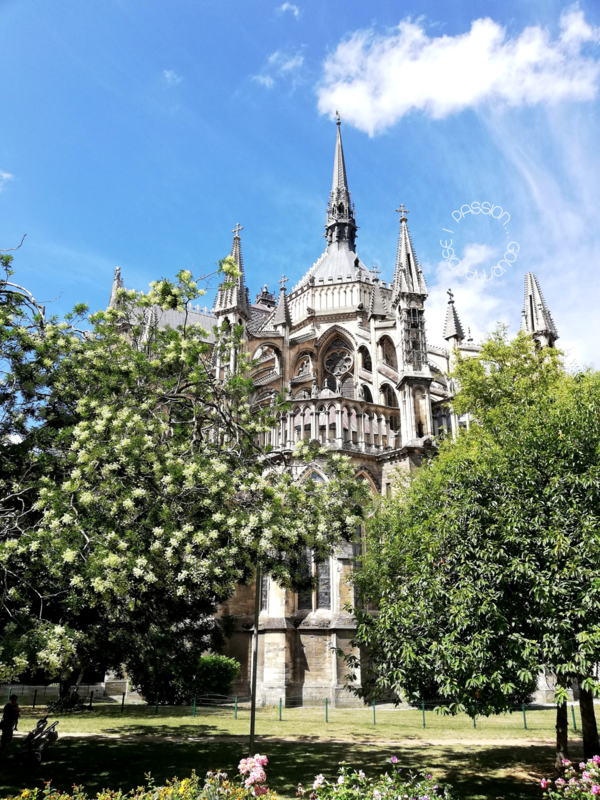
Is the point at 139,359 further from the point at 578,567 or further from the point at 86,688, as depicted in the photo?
the point at 86,688

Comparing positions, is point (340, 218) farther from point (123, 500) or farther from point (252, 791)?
point (252, 791)

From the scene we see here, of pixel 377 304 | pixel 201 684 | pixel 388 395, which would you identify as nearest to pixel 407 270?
pixel 377 304

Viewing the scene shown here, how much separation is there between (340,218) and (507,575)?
167 ft

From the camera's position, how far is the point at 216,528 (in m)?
11.7

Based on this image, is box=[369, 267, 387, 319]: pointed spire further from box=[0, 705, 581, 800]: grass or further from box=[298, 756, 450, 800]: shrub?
box=[298, 756, 450, 800]: shrub

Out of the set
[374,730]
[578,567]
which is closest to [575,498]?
[578,567]

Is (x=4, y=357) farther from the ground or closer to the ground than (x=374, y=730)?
farther from the ground

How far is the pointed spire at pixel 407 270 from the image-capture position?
3797cm

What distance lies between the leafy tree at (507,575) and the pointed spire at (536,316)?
25542mm

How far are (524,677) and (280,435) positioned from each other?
2551cm

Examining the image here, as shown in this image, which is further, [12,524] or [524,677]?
[12,524]

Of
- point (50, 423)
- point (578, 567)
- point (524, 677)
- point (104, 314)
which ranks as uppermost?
point (104, 314)

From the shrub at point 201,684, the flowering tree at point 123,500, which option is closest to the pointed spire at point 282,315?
the shrub at point 201,684

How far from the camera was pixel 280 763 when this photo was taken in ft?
46.4
